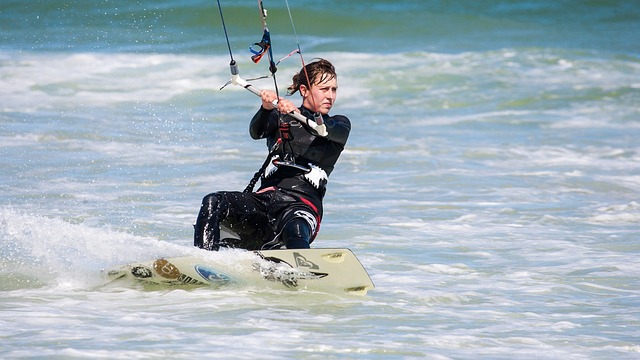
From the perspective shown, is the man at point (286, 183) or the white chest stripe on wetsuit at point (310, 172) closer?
the man at point (286, 183)

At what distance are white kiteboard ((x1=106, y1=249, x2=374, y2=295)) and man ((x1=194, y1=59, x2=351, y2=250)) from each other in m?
0.18

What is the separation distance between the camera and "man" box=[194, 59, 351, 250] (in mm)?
5938

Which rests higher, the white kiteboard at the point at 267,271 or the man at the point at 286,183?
the man at the point at 286,183

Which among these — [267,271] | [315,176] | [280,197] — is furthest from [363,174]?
[267,271]

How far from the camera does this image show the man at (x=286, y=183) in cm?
594

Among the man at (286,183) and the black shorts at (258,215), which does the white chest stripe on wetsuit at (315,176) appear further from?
the black shorts at (258,215)

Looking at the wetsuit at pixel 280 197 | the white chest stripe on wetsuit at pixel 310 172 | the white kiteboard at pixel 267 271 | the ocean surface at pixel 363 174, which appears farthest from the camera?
the white chest stripe on wetsuit at pixel 310 172

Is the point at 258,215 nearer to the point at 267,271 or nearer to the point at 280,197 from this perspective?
the point at 280,197

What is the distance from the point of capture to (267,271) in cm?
577

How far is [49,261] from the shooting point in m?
6.27

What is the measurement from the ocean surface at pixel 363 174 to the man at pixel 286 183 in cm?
31

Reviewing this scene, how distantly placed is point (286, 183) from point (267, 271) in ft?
2.06

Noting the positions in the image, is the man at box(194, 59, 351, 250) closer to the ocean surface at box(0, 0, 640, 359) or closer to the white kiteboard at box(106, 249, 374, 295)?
the white kiteboard at box(106, 249, 374, 295)

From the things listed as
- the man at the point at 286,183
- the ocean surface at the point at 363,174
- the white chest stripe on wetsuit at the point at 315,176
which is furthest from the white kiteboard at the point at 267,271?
the white chest stripe on wetsuit at the point at 315,176
